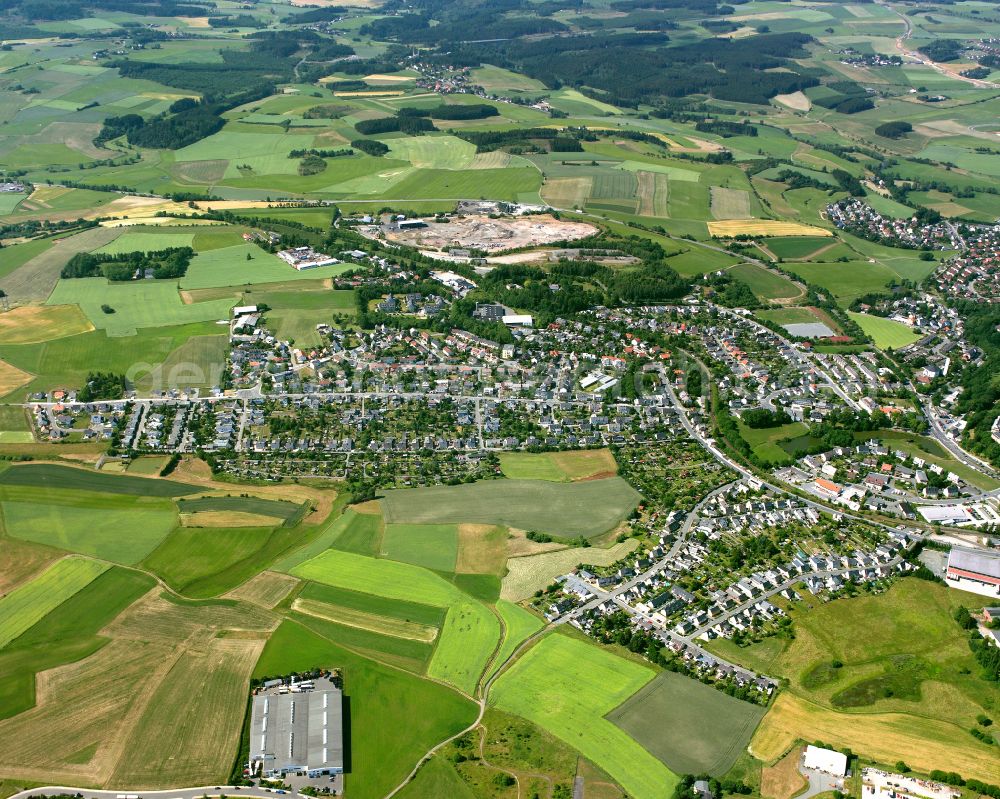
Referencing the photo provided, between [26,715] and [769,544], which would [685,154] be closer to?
[769,544]

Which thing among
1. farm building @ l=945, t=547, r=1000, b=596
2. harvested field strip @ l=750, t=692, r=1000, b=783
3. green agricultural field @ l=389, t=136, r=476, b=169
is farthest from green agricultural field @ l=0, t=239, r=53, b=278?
farm building @ l=945, t=547, r=1000, b=596

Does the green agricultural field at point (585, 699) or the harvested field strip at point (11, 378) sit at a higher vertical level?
the harvested field strip at point (11, 378)

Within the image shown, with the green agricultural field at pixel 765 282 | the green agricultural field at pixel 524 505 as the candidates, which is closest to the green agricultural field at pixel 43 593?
the green agricultural field at pixel 524 505

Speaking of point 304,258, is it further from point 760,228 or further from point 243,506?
point 760,228

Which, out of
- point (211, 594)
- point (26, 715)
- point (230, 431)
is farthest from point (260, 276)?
point (26, 715)


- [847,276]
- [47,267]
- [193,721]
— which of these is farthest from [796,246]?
[193,721]

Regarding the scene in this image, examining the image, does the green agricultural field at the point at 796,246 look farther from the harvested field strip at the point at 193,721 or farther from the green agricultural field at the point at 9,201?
the green agricultural field at the point at 9,201
